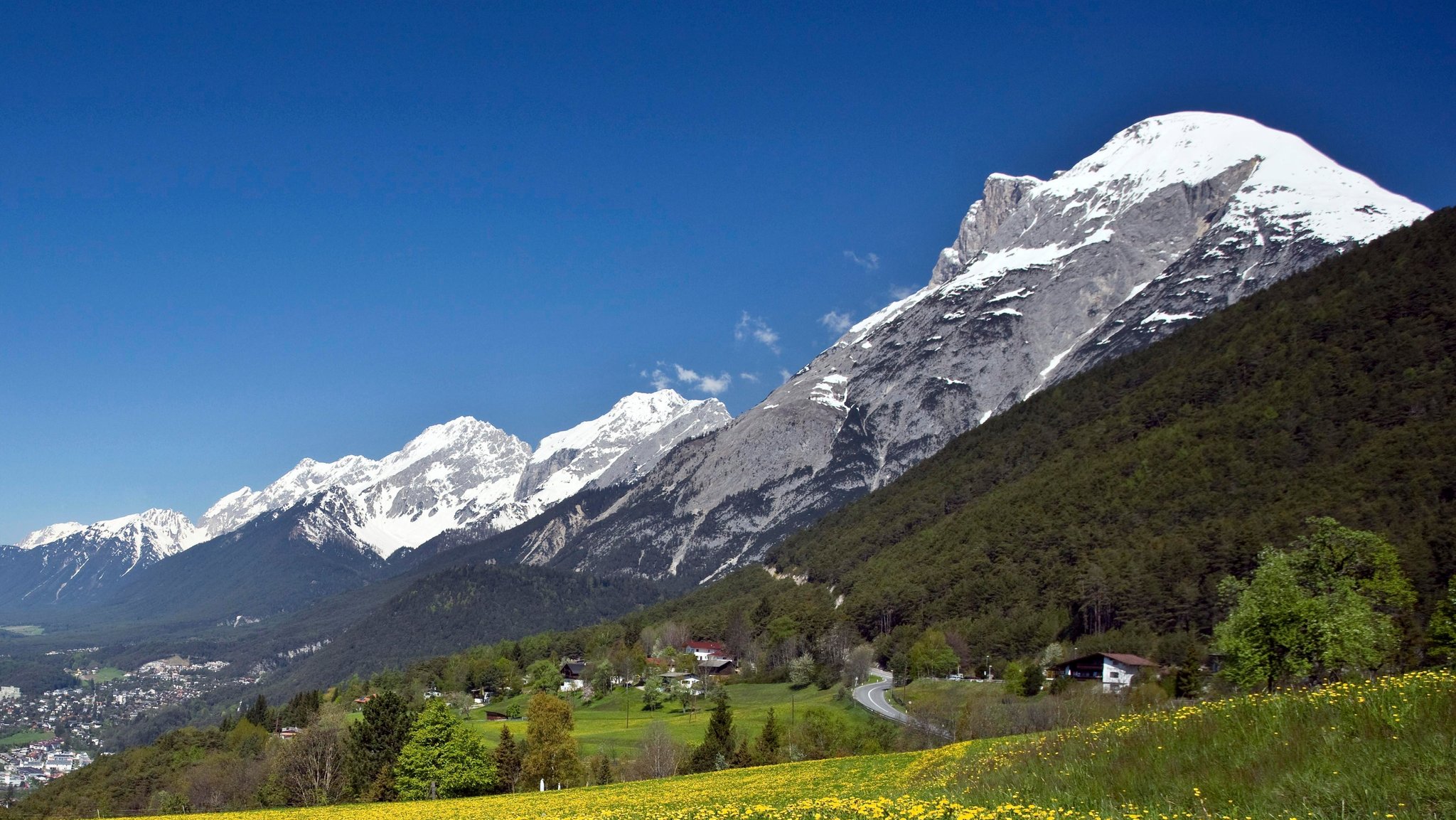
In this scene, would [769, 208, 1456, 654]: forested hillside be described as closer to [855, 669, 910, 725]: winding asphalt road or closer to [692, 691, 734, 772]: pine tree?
[855, 669, 910, 725]: winding asphalt road

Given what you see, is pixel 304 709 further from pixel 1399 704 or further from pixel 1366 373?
pixel 1366 373

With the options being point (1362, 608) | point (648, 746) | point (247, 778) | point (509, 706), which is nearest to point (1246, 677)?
point (1362, 608)

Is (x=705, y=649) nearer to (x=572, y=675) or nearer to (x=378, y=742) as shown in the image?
(x=572, y=675)

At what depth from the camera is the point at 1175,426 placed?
17988cm

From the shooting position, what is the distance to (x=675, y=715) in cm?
11900

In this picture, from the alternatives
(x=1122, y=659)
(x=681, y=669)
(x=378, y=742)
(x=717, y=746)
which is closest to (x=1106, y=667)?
(x=1122, y=659)

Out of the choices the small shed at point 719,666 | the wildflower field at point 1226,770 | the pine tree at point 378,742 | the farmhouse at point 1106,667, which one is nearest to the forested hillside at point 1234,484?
the farmhouse at point 1106,667

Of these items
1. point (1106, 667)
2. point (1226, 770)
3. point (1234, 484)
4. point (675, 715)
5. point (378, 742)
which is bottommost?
point (675, 715)

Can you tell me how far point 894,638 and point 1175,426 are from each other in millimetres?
79825

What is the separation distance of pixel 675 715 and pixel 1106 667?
5525cm

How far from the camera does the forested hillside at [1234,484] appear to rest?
11888 cm

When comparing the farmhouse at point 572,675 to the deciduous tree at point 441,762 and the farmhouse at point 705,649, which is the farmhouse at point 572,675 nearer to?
the farmhouse at point 705,649

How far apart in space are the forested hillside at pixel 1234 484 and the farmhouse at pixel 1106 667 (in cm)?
1874

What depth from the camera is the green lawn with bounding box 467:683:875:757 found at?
94125 mm
